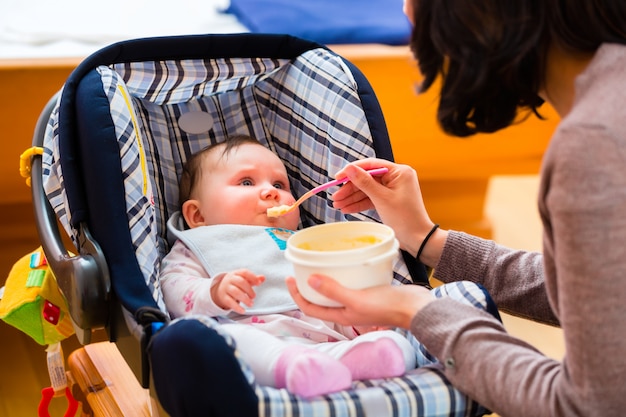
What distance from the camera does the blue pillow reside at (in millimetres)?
2643

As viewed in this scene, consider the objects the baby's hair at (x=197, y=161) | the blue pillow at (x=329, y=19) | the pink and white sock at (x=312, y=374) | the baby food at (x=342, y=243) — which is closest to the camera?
the pink and white sock at (x=312, y=374)

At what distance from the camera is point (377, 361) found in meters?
1.10

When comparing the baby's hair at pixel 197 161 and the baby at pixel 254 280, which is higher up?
the baby's hair at pixel 197 161

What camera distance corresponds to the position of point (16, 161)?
2342 millimetres

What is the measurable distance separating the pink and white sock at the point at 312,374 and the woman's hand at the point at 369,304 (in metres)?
0.06

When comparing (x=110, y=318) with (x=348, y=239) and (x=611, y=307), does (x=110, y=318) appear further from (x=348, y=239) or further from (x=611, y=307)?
(x=611, y=307)

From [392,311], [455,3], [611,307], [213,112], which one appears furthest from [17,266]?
[611,307]

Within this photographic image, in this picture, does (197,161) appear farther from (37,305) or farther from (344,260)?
(344,260)

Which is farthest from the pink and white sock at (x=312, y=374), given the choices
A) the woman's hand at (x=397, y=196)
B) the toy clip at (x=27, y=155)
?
the toy clip at (x=27, y=155)

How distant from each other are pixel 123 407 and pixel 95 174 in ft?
1.69

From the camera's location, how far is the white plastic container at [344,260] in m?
1.03

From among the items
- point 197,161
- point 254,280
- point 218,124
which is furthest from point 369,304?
point 218,124

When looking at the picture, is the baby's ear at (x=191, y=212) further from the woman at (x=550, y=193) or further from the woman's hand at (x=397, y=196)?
the woman at (x=550, y=193)

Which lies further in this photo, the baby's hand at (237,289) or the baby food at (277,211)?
the baby food at (277,211)
